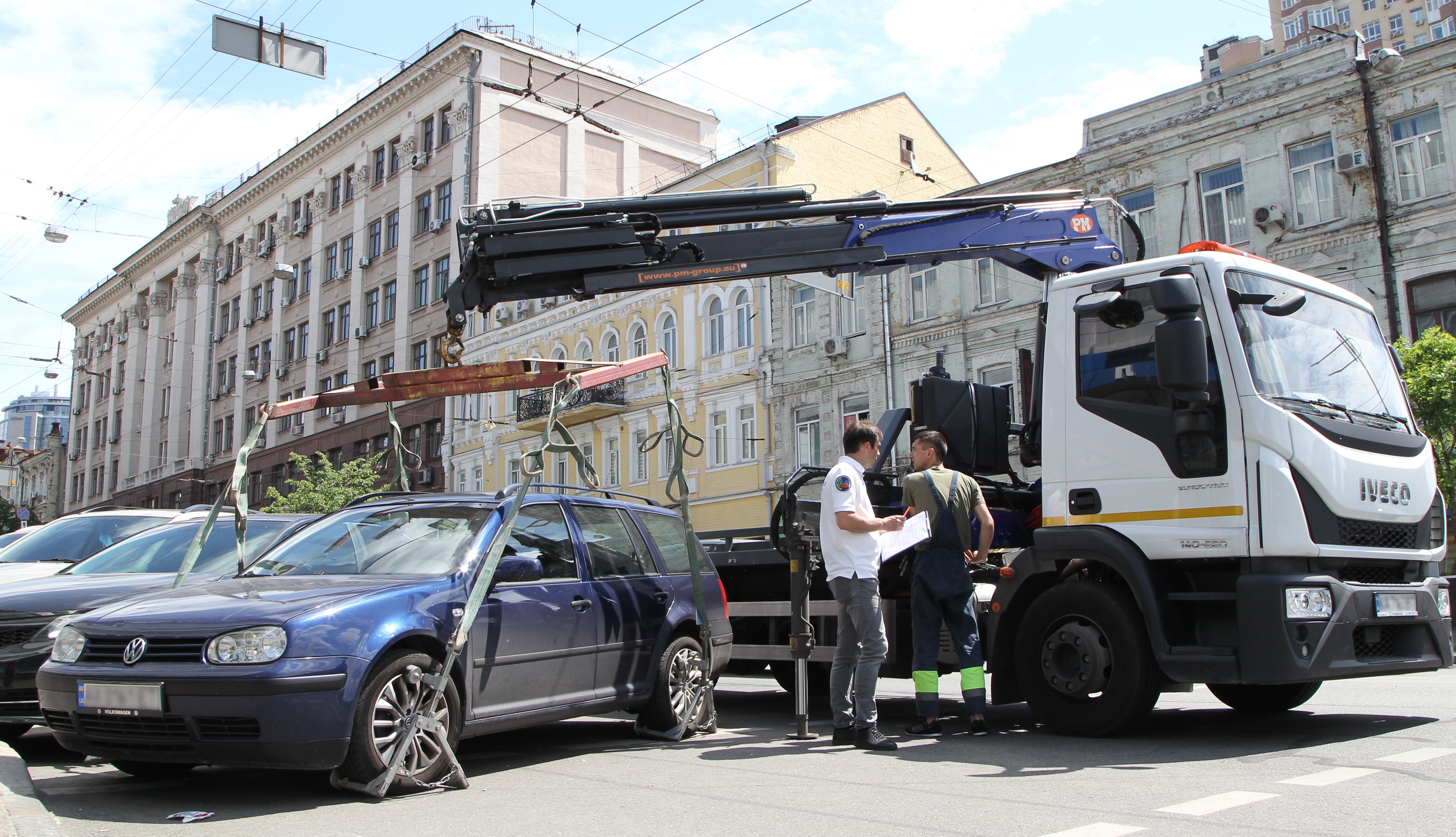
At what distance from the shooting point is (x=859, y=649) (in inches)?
279

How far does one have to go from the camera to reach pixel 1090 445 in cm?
709

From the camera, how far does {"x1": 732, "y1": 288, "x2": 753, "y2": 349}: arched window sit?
3388 cm

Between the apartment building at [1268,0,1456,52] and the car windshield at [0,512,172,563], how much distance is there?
81.2 m

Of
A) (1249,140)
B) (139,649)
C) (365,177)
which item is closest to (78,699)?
(139,649)

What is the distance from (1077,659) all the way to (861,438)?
1.85 meters

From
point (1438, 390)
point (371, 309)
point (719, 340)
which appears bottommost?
point (1438, 390)

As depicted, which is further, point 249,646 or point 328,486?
point 328,486

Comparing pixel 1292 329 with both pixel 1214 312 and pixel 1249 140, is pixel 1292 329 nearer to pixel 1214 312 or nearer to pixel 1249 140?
pixel 1214 312

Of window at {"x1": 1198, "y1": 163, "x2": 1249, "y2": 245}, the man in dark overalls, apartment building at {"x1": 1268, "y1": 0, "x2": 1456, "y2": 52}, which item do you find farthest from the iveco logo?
apartment building at {"x1": 1268, "y1": 0, "x2": 1456, "y2": 52}

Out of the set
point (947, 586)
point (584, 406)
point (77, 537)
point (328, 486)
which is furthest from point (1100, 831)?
point (328, 486)

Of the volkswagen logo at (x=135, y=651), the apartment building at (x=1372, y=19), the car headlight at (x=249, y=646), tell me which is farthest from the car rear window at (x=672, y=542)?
the apartment building at (x=1372, y=19)

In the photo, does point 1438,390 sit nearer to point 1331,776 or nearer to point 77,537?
point 1331,776

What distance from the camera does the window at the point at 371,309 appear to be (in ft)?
164

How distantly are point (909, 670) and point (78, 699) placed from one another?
503 centimetres
